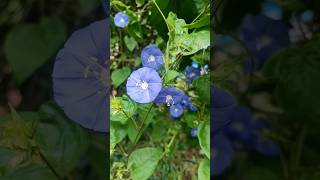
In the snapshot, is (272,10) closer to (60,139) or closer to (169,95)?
(169,95)

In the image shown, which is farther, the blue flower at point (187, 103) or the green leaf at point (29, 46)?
the blue flower at point (187, 103)

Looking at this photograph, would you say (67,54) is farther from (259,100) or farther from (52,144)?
(259,100)

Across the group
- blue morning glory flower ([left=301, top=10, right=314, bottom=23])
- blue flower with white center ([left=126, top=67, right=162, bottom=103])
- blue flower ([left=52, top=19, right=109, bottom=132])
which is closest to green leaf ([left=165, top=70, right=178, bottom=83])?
blue flower with white center ([left=126, top=67, right=162, bottom=103])

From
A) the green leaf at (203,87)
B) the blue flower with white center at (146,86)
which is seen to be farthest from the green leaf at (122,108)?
the green leaf at (203,87)

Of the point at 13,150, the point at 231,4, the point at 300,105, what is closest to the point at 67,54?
the point at 13,150

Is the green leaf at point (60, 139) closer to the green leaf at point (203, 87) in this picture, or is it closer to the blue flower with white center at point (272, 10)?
the green leaf at point (203, 87)

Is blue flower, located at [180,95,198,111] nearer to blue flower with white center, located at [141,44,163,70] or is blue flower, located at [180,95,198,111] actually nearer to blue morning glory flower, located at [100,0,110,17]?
blue flower with white center, located at [141,44,163,70]
